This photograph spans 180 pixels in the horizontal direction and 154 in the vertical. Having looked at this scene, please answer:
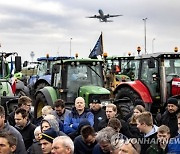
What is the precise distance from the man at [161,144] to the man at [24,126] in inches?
74.2

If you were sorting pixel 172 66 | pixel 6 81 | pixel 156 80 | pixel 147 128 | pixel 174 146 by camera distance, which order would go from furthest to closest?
pixel 6 81
pixel 172 66
pixel 156 80
pixel 147 128
pixel 174 146


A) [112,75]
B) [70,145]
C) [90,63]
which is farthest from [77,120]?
[112,75]

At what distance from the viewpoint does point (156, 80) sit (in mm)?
11297

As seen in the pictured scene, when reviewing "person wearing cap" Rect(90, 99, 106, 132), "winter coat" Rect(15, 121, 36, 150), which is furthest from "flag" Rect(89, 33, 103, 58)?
"winter coat" Rect(15, 121, 36, 150)

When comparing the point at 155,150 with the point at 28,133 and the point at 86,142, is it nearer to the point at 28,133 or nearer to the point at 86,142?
the point at 86,142

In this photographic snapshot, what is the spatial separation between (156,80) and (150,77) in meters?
0.32

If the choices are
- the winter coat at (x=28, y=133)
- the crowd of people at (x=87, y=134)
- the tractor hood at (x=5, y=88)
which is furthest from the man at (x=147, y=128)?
the tractor hood at (x=5, y=88)

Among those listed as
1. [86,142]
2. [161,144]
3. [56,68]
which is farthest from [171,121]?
[56,68]

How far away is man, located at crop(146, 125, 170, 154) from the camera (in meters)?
5.14

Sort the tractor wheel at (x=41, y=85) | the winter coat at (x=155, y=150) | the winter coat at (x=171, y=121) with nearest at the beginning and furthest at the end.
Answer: the winter coat at (x=155, y=150), the winter coat at (x=171, y=121), the tractor wheel at (x=41, y=85)

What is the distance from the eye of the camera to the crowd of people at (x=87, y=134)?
4309 millimetres

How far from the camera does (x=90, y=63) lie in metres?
10.8

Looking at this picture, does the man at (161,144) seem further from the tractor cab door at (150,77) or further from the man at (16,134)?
the tractor cab door at (150,77)

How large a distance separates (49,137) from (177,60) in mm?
7450
